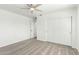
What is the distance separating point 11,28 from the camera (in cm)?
396

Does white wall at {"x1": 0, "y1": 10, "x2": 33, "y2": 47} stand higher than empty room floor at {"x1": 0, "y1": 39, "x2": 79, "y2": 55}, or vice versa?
white wall at {"x1": 0, "y1": 10, "x2": 33, "y2": 47}

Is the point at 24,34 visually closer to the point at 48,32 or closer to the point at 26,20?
the point at 26,20

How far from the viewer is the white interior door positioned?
347 centimetres

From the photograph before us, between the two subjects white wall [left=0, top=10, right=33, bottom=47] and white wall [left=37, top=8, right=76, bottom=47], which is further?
white wall [left=0, top=10, right=33, bottom=47]

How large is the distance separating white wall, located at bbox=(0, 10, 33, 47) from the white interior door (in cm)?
168

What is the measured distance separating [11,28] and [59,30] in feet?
8.04

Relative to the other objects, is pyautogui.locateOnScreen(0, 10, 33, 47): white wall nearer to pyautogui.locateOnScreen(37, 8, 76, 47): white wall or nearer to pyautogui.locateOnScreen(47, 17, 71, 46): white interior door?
pyautogui.locateOnScreen(37, 8, 76, 47): white wall

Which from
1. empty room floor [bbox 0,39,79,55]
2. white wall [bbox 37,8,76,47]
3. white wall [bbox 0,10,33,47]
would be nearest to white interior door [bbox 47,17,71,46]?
white wall [bbox 37,8,76,47]

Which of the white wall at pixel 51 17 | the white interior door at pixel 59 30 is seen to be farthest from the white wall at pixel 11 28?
the white interior door at pixel 59 30

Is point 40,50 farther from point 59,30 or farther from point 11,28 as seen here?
point 11,28
